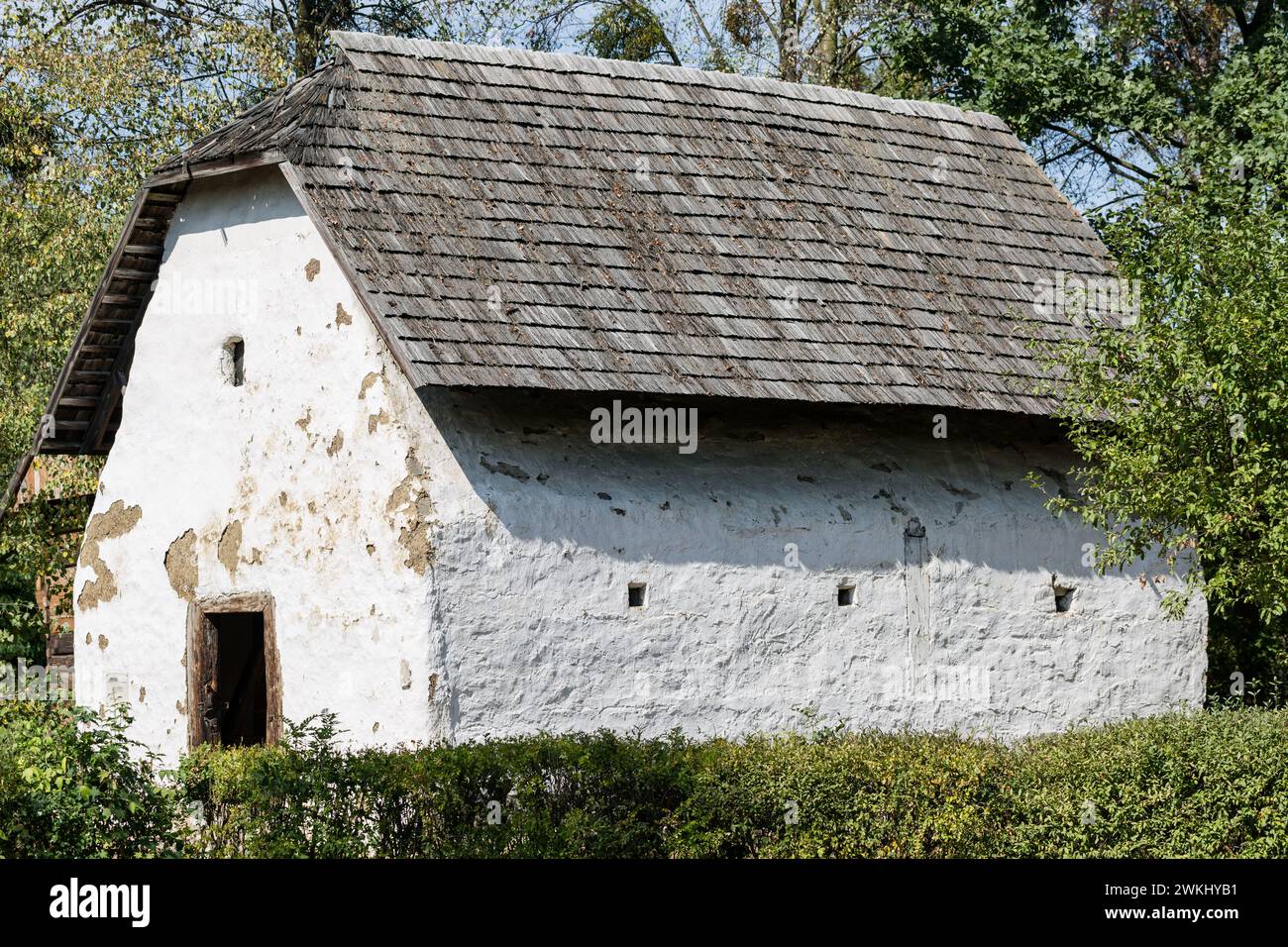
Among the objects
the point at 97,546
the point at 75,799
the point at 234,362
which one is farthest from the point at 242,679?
the point at 75,799

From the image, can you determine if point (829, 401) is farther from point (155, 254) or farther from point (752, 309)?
point (155, 254)

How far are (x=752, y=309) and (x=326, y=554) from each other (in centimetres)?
359

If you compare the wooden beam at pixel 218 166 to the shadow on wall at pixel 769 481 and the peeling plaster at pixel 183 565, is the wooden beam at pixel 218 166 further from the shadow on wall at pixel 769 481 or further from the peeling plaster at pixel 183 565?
the peeling plaster at pixel 183 565

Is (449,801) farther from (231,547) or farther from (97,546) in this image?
(97,546)

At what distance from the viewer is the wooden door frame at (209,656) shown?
11.7 metres

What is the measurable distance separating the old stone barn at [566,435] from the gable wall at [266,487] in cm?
3

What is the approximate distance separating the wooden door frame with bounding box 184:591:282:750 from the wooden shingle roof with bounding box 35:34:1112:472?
2.52 metres

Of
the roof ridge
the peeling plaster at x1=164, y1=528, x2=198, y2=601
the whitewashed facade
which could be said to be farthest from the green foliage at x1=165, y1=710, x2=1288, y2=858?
the roof ridge

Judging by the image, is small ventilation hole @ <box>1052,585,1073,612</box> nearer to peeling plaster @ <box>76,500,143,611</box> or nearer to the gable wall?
the gable wall

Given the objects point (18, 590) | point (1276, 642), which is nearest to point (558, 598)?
point (1276, 642)

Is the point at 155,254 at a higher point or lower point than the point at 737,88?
lower

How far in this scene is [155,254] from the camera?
43.0 ft

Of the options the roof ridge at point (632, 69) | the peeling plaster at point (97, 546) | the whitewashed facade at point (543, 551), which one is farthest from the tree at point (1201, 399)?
the peeling plaster at point (97, 546)

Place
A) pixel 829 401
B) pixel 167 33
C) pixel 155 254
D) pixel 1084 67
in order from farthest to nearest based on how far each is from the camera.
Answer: pixel 167 33 → pixel 1084 67 → pixel 155 254 → pixel 829 401
